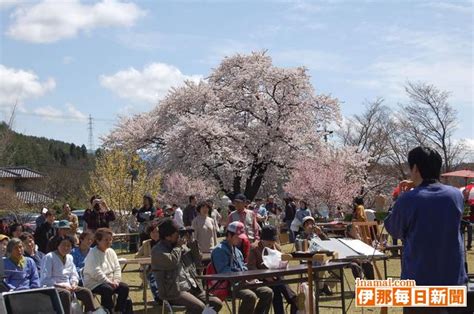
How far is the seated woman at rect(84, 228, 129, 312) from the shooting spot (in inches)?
315

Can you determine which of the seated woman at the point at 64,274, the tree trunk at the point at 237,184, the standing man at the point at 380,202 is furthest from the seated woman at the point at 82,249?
the tree trunk at the point at 237,184

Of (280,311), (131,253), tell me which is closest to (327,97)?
(131,253)

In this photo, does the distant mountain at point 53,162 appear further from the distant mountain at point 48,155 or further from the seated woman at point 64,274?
the seated woman at point 64,274

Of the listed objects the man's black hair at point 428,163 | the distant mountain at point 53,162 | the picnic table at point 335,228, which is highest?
the distant mountain at point 53,162

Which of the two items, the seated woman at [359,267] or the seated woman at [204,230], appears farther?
the seated woman at [204,230]

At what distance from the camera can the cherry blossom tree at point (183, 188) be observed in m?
35.3

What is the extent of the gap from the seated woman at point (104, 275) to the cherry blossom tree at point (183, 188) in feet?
86.1

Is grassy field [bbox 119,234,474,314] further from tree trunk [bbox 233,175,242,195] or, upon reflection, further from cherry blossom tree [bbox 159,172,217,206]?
tree trunk [bbox 233,175,242,195]

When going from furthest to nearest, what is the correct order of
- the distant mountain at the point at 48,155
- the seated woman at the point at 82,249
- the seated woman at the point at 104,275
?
the distant mountain at the point at 48,155 < the seated woman at the point at 82,249 < the seated woman at the point at 104,275

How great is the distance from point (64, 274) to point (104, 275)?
0.46 metres

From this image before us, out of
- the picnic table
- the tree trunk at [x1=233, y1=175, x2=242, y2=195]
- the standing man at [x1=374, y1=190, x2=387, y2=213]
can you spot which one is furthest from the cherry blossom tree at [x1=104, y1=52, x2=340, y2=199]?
the picnic table

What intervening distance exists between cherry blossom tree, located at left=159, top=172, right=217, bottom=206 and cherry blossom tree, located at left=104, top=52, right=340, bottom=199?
0.55m

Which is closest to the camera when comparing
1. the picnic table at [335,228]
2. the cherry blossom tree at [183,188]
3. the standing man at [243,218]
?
the standing man at [243,218]

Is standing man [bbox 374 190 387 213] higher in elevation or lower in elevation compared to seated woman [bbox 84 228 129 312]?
higher
